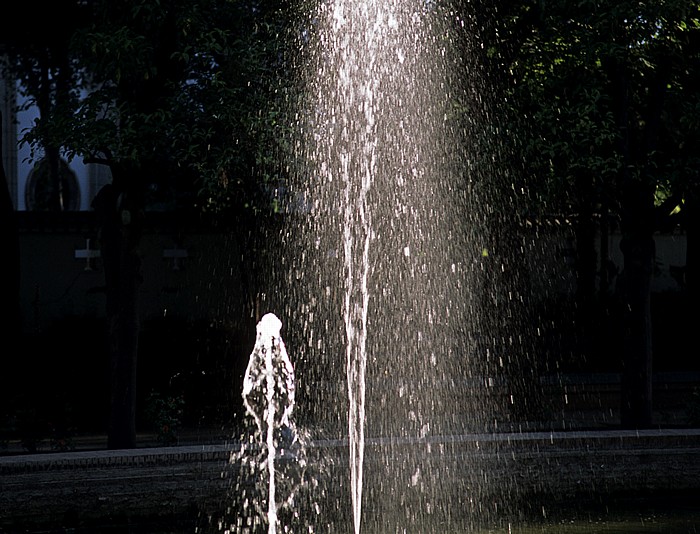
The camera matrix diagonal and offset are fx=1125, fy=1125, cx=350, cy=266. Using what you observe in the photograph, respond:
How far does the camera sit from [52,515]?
9859 mm

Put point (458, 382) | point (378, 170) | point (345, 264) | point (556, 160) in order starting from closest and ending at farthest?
point (556, 160) → point (378, 170) → point (458, 382) → point (345, 264)

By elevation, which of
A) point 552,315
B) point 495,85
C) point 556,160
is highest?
point 495,85

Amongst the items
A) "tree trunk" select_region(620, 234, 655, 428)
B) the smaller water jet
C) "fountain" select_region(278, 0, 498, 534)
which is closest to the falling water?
"fountain" select_region(278, 0, 498, 534)

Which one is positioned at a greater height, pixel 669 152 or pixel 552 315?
pixel 669 152

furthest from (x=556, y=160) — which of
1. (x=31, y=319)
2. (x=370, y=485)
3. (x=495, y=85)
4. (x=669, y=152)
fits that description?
(x=31, y=319)

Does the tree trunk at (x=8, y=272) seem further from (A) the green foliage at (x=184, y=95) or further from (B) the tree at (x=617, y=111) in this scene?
(B) the tree at (x=617, y=111)

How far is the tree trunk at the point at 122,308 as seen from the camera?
12508 mm

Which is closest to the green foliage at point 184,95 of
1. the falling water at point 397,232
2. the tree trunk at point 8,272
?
the falling water at point 397,232

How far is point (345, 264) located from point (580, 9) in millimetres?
7203

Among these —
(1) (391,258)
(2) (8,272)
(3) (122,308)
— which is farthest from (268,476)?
(2) (8,272)

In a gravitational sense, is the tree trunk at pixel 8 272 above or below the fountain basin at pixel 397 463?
above

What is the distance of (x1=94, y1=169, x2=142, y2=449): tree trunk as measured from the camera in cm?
1251

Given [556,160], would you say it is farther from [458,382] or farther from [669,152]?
[458,382]

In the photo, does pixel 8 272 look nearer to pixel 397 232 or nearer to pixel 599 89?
pixel 397 232
